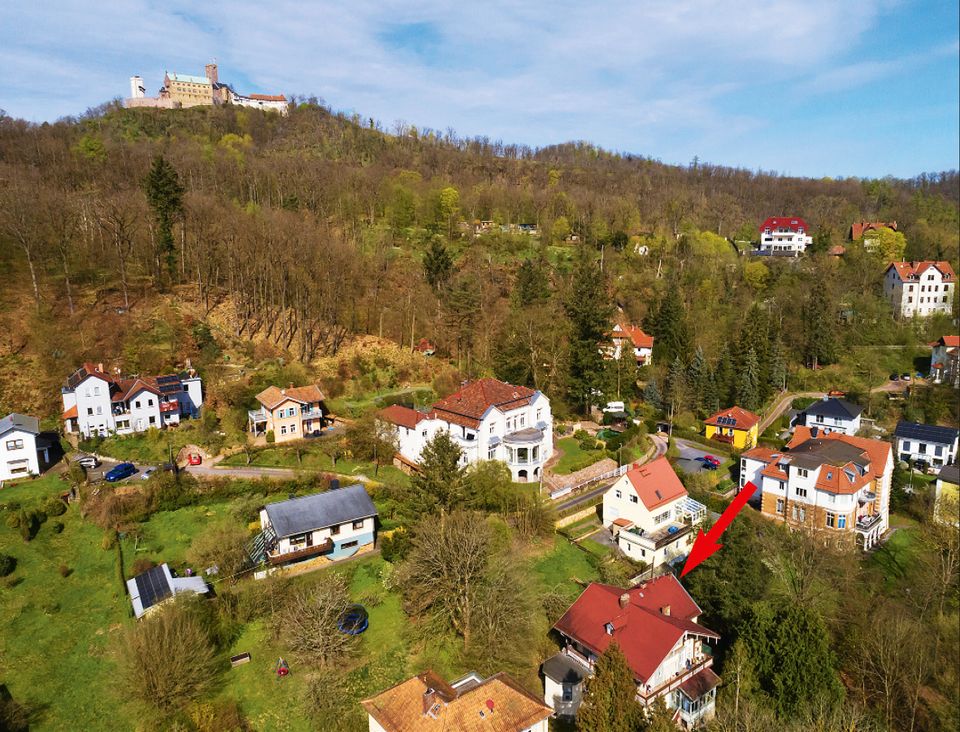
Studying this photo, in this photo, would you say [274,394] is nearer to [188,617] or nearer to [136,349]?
[136,349]

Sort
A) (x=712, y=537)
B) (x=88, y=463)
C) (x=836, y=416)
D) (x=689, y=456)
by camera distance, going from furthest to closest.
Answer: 1. (x=836, y=416)
2. (x=689, y=456)
3. (x=88, y=463)
4. (x=712, y=537)

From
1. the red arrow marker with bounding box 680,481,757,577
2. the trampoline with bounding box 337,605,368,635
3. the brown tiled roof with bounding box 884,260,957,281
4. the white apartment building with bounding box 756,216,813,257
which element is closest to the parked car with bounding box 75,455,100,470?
the trampoline with bounding box 337,605,368,635

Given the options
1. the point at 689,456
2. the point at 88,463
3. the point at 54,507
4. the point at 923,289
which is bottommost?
the point at 689,456

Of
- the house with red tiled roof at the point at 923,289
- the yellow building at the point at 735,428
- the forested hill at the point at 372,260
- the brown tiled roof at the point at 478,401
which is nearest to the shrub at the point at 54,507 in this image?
the forested hill at the point at 372,260

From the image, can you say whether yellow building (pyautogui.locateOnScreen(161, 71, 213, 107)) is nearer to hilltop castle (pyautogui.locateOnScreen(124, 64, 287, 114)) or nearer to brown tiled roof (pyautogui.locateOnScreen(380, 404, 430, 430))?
hilltop castle (pyautogui.locateOnScreen(124, 64, 287, 114))

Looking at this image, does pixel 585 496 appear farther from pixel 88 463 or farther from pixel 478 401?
pixel 88 463

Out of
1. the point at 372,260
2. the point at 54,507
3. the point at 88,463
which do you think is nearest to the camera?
the point at 54,507

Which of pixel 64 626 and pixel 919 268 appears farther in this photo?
pixel 919 268

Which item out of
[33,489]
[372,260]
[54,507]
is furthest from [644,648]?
[372,260]
